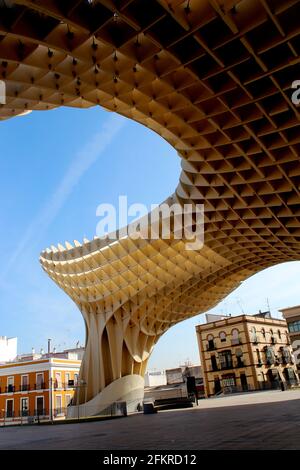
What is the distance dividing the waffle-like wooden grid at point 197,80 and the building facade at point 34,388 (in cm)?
→ 3565

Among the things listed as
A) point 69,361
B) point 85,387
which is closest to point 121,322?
point 85,387

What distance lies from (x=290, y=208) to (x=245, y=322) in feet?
144

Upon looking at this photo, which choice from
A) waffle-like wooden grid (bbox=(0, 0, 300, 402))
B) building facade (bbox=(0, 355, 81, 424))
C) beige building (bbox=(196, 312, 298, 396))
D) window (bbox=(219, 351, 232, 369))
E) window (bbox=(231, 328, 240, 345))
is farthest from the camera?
window (bbox=(231, 328, 240, 345))

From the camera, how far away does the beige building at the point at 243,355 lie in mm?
58406

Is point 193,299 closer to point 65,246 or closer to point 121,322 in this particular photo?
point 121,322

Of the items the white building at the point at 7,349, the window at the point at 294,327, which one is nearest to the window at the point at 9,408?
the white building at the point at 7,349

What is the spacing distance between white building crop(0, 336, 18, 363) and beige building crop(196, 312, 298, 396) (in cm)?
3501

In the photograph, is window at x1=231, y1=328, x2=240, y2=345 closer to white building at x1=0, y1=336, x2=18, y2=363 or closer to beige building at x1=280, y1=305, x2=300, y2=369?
beige building at x1=280, y1=305, x2=300, y2=369

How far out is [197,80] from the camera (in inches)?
468

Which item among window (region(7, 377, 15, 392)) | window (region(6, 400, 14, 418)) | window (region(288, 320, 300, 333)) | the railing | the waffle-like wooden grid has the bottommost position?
window (region(6, 400, 14, 418))

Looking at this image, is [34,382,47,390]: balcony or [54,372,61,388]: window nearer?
[34,382,47,390]: balcony

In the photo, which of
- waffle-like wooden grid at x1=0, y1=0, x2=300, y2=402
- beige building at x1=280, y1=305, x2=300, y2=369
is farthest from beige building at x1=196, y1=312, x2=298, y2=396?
waffle-like wooden grid at x1=0, y1=0, x2=300, y2=402

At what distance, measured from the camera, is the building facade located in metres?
49.9

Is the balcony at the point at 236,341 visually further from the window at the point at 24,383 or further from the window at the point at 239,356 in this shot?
the window at the point at 24,383
